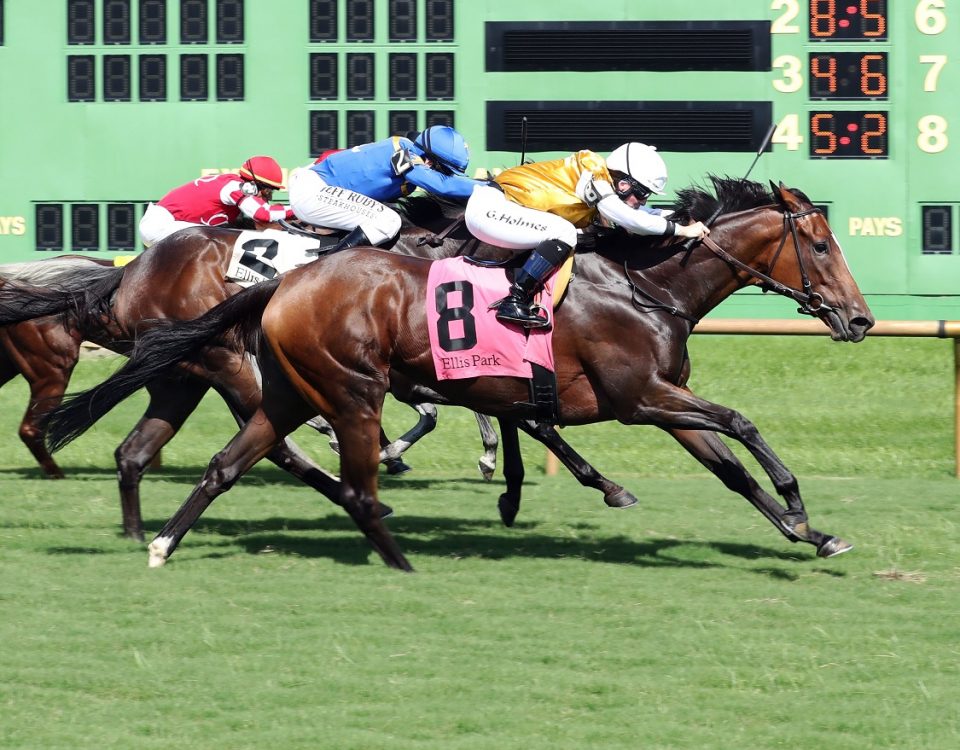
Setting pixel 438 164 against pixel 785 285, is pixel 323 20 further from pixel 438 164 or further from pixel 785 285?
pixel 785 285

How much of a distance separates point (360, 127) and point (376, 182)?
8.07m

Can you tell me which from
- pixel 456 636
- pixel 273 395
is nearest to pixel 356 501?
pixel 273 395

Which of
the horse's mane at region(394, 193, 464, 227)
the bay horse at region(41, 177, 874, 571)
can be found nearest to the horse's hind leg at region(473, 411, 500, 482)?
the horse's mane at region(394, 193, 464, 227)

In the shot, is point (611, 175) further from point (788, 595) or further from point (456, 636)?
point (456, 636)

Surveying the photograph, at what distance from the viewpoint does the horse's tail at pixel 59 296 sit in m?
7.16

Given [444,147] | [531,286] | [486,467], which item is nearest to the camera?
[531,286]

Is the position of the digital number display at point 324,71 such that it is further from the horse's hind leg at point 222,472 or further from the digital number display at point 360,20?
the horse's hind leg at point 222,472

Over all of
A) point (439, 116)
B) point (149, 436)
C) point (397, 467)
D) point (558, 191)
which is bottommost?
point (397, 467)

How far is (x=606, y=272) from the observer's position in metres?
6.47

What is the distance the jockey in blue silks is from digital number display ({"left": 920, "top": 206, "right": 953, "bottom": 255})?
31.8ft

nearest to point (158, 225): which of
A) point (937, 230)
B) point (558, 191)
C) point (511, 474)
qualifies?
point (511, 474)

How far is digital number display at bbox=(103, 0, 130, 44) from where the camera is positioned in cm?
1568

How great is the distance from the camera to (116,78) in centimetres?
1602

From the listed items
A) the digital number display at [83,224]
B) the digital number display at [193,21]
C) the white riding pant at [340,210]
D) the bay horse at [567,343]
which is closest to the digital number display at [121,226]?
the digital number display at [83,224]
